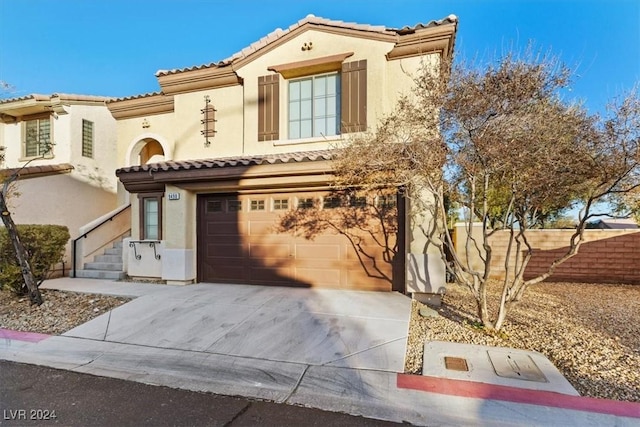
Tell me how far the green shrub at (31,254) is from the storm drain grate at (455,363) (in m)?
8.87

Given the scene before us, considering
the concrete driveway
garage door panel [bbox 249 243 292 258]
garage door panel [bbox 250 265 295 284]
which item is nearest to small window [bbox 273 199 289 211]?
garage door panel [bbox 249 243 292 258]

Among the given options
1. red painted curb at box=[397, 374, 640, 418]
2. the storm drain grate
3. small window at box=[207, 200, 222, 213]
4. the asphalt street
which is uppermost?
small window at box=[207, 200, 222, 213]

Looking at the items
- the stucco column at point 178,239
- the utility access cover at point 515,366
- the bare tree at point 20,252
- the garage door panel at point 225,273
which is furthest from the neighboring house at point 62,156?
the utility access cover at point 515,366

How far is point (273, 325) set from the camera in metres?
5.78

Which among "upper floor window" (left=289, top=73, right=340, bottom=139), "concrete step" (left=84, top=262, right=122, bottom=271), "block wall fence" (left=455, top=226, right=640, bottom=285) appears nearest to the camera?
"upper floor window" (left=289, top=73, right=340, bottom=139)

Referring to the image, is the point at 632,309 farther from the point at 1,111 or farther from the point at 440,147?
the point at 1,111

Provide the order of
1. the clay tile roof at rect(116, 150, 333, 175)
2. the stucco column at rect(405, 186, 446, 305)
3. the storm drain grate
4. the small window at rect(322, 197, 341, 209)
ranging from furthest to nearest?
the small window at rect(322, 197, 341, 209) → the clay tile roof at rect(116, 150, 333, 175) → the stucco column at rect(405, 186, 446, 305) → the storm drain grate

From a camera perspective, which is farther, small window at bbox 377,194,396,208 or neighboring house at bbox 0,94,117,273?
neighboring house at bbox 0,94,117,273

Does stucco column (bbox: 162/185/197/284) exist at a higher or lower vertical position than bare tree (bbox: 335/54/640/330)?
lower

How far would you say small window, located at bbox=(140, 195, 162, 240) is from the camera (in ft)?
32.7

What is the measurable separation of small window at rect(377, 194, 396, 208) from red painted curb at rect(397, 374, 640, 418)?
14.9 ft

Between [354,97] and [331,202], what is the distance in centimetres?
288

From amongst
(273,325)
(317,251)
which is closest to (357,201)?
(317,251)

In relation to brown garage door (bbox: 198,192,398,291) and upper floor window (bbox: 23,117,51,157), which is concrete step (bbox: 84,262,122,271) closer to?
brown garage door (bbox: 198,192,398,291)
